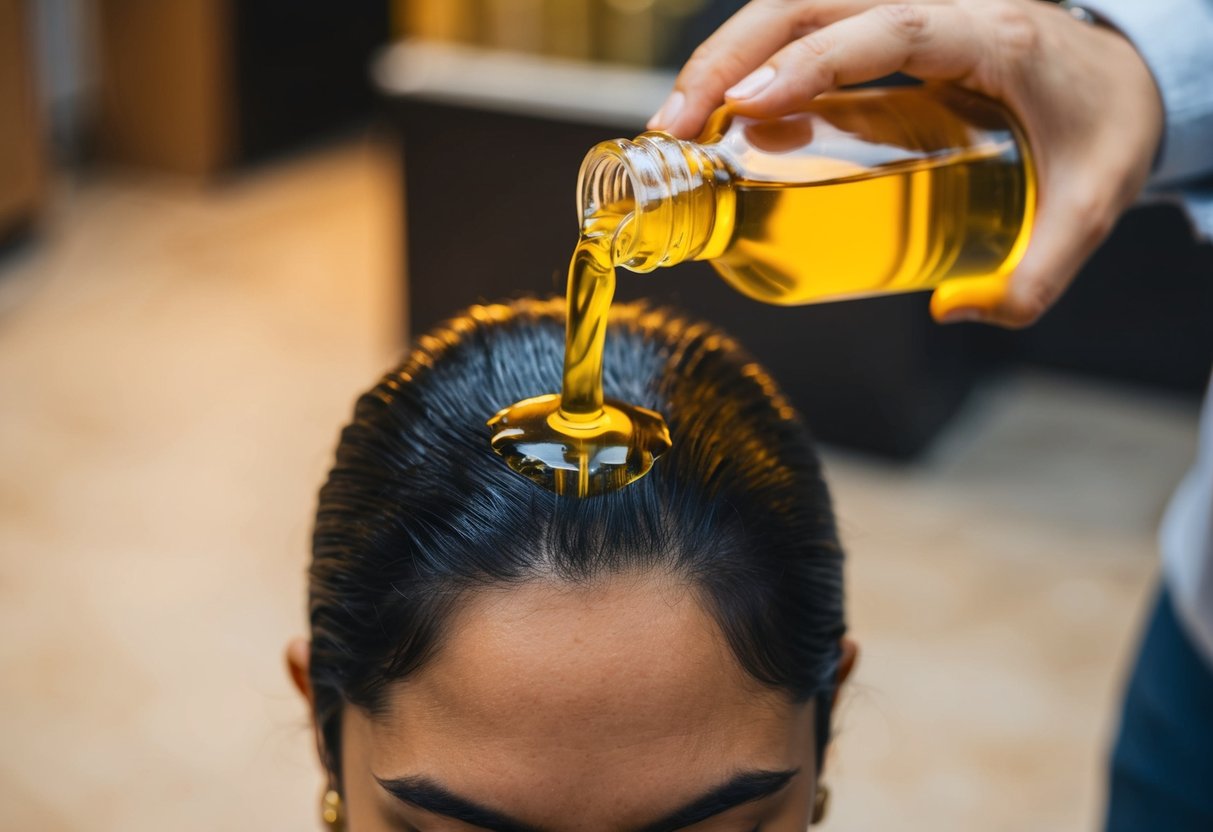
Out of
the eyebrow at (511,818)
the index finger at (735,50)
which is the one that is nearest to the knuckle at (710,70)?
the index finger at (735,50)

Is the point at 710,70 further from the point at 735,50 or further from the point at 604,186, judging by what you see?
the point at 604,186

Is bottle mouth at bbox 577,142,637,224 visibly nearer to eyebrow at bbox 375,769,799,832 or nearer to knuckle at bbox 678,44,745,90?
knuckle at bbox 678,44,745,90

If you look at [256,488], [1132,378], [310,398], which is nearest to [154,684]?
[256,488]

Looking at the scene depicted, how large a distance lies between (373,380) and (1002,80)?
2.42 meters

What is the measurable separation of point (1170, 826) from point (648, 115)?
179 centimetres

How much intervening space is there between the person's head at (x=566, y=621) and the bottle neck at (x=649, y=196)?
0.48 feet

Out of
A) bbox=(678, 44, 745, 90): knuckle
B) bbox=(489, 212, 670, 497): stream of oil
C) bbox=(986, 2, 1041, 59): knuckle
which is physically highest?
bbox=(986, 2, 1041, 59): knuckle

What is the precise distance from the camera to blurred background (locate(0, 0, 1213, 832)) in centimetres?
221

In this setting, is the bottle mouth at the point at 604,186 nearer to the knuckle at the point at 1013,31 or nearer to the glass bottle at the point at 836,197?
the glass bottle at the point at 836,197

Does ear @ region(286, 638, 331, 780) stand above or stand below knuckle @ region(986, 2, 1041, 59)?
below

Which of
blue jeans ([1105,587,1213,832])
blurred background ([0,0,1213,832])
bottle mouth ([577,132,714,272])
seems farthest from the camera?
blurred background ([0,0,1213,832])

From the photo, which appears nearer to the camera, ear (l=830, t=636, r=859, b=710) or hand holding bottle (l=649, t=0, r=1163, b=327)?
hand holding bottle (l=649, t=0, r=1163, b=327)

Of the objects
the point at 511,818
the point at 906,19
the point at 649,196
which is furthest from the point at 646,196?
the point at 511,818

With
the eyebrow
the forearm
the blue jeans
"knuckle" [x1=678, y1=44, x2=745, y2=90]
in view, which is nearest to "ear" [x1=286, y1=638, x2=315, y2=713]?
the eyebrow
